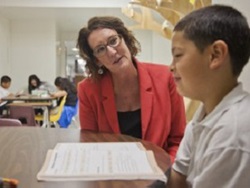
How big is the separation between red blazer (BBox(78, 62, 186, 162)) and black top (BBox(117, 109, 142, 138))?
4cm

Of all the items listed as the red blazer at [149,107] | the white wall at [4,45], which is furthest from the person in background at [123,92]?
the white wall at [4,45]

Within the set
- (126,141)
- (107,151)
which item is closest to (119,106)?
(126,141)

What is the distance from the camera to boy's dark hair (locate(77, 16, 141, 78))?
5.22ft

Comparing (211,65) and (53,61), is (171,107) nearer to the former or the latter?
(211,65)

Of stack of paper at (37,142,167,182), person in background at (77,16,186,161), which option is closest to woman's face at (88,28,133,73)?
person in background at (77,16,186,161)

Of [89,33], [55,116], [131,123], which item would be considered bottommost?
[55,116]

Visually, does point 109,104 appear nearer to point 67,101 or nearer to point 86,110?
Answer: point 86,110

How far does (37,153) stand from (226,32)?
654 mm

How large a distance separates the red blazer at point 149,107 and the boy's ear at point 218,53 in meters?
0.65

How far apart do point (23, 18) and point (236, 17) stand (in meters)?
8.09

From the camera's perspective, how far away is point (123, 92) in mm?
1607

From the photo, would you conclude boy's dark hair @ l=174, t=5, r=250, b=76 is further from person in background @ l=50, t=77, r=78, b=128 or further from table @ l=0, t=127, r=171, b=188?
person in background @ l=50, t=77, r=78, b=128

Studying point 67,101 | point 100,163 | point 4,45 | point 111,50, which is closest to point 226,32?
point 100,163

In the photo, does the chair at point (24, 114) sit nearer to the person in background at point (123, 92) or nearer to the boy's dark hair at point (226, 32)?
the person in background at point (123, 92)
